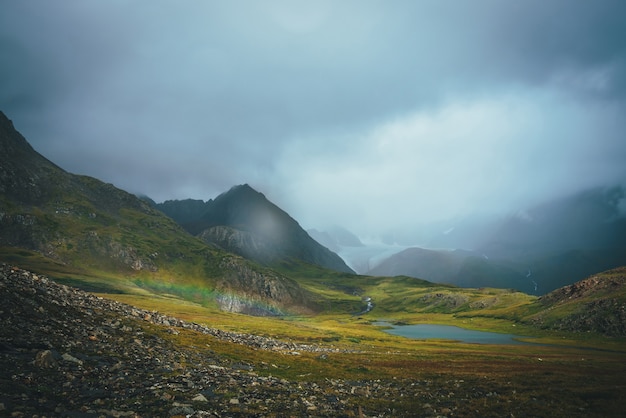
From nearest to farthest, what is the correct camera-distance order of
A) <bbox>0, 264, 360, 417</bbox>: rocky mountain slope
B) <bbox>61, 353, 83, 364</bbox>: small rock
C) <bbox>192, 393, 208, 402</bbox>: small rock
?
1. <bbox>0, 264, 360, 417</bbox>: rocky mountain slope
2. <bbox>192, 393, 208, 402</bbox>: small rock
3. <bbox>61, 353, 83, 364</bbox>: small rock

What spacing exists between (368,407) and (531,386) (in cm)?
2203

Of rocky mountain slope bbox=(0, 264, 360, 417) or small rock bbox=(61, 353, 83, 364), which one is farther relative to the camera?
small rock bbox=(61, 353, 83, 364)

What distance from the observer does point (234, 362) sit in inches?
1455

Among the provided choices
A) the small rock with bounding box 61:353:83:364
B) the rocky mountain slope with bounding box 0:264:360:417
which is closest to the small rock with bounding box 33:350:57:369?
the rocky mountain slope with bounding box 0:264:360:417

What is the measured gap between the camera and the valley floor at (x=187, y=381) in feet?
55.8

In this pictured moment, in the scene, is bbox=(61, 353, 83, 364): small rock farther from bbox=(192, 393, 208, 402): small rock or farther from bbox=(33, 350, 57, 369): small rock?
bbox=(192, 393, 208, 402): small rock

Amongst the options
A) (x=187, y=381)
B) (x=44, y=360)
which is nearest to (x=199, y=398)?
(x=187, y=381)

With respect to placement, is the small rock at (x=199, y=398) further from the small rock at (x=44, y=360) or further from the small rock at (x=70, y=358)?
the small rock at (x=44, y=360)

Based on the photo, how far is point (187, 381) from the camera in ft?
77.5

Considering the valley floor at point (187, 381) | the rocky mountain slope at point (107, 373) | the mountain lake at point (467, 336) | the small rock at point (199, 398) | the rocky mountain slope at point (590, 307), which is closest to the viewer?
the rocky mountain slope at point (107, 373)

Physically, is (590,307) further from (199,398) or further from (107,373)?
(107,373)

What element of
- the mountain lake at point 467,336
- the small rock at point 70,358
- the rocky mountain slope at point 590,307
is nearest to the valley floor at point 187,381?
the small rock at point 70,358

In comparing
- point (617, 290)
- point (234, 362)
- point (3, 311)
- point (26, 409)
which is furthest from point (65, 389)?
point (617, 290)

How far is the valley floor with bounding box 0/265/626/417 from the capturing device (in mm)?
17019
